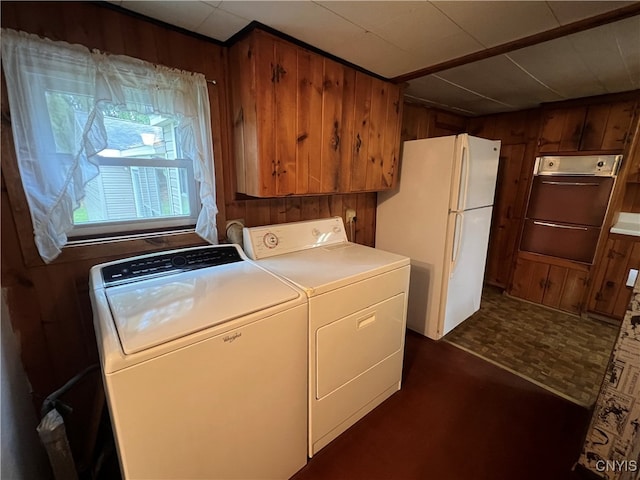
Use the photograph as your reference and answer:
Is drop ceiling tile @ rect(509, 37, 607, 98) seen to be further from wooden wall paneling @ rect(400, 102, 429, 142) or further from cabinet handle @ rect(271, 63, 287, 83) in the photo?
cabinet handle @ rect(271, 63, 287, 83)

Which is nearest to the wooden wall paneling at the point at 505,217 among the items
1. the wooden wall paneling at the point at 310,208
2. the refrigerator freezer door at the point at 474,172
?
the refrigerator freezer door at the point at 474,172

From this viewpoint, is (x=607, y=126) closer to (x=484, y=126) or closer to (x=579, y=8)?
(x=484, y=126)

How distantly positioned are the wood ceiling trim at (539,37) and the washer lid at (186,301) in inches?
67.1

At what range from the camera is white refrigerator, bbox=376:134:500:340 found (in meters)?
2.23

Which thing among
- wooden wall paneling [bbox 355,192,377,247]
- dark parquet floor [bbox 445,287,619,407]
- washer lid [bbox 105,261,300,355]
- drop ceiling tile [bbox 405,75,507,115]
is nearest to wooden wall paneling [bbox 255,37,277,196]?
washer lid [bbox 105,261,300,355]

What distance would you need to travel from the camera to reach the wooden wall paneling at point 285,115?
4.95ft

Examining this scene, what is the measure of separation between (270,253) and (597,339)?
9.84 feet

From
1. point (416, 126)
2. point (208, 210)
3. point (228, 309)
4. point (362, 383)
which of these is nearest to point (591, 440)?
point (362, 383)

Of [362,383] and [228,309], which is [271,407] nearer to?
[228,309]

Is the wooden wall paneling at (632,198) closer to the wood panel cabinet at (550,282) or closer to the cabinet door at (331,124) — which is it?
the wood panel cabinet at (550,282)

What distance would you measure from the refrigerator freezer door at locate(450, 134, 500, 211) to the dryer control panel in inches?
67.8

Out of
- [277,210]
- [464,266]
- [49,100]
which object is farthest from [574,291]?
[49,100]

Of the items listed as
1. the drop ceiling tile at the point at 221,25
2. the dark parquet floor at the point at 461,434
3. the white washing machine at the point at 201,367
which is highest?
the drop ceiling tile at the point at 221,25

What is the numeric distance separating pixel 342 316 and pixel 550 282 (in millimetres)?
2895
